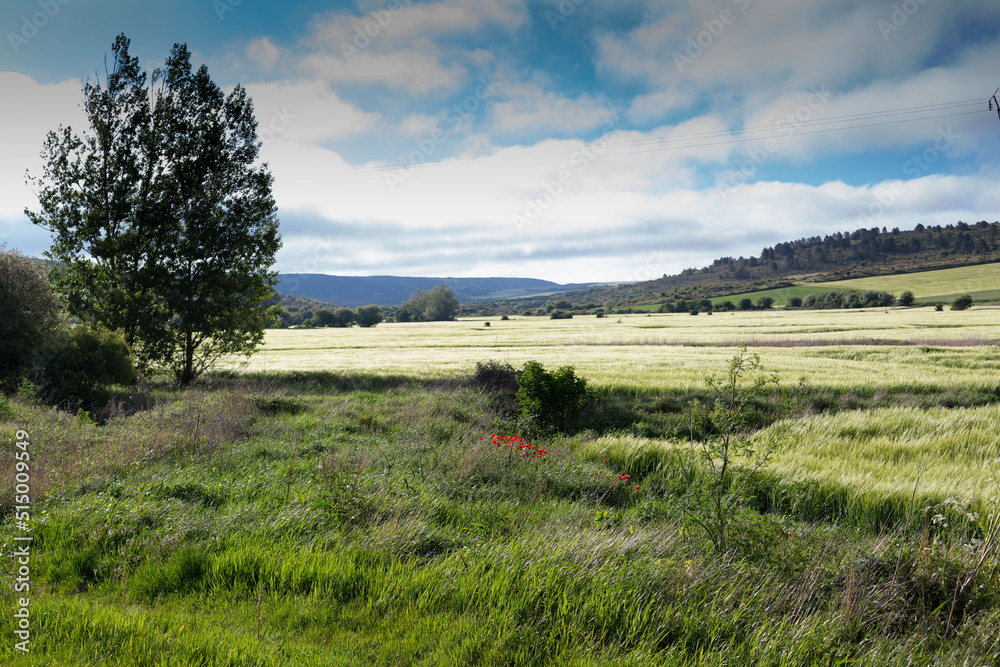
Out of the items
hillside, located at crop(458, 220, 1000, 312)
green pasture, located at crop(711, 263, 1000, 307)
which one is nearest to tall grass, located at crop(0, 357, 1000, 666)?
green pasture, located at crop(711, 263, 1000, 307)

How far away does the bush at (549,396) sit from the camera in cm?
1414

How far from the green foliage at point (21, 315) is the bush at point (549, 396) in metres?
15.1

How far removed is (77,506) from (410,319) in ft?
466

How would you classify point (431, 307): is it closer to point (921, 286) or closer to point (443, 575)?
point (921, 286)

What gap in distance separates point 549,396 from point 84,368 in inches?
573

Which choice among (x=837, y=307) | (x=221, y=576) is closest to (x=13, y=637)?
(x=221, y=576)

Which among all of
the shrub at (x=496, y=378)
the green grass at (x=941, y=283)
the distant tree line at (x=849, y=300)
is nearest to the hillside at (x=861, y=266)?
the green grass at (x=941, y=283)

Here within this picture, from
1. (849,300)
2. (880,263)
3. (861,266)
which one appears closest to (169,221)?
(849,300)

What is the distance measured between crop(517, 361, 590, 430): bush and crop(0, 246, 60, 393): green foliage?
49.6ft

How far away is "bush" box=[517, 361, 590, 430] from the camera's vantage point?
14145 millimetres

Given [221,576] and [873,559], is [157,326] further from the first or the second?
[873,559]

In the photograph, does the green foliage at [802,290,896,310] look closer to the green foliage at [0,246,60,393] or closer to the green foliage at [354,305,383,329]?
the green foliage at [354,305,383,329]

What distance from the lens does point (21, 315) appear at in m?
16.5

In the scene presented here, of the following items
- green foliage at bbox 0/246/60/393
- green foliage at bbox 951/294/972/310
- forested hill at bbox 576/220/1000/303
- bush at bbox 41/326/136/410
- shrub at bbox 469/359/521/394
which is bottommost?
green foliage at bbox 951/294/972/310
